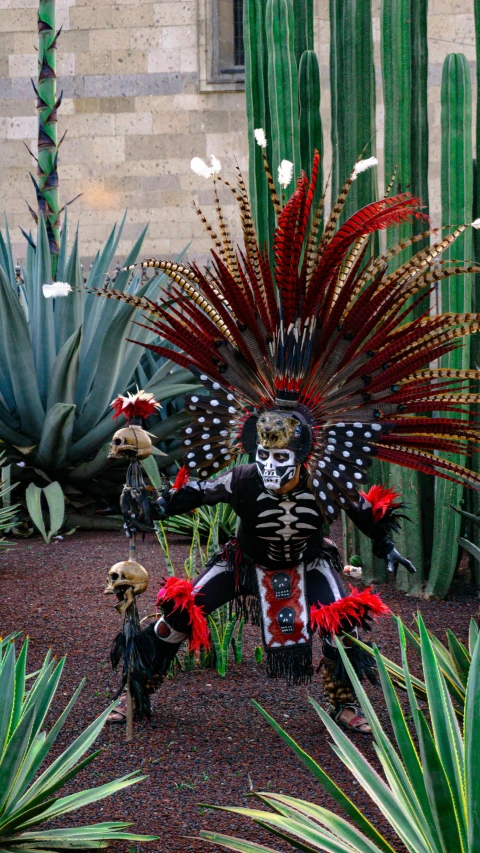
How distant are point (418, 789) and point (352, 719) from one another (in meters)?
1.39

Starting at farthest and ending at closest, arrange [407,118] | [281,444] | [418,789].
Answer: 1. [407,118]
2. [281,444]
3. [418,789]

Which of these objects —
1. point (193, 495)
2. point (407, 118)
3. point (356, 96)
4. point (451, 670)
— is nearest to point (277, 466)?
point (193, 495)

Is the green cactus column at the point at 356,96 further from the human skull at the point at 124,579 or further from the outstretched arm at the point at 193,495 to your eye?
the human skull at the point at 124,579

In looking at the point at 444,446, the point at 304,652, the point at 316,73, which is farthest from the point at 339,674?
the point at 316,73

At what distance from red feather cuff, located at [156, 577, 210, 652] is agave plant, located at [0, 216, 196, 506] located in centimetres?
269

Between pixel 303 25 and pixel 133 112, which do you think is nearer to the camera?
pixel 303 25

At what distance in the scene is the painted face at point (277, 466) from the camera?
9.89 feet

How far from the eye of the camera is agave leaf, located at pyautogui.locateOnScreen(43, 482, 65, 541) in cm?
572

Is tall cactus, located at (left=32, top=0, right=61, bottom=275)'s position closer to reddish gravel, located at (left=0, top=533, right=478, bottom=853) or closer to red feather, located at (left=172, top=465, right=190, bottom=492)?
reddish gravel, located at (left=0, top=533, right=478, bottom=853)

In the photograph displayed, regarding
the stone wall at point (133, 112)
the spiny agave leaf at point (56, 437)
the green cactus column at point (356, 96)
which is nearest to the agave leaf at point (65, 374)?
the spiny agave leaf at point (56, 437)

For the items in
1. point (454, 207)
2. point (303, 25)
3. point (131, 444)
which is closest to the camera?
point (131, 444)

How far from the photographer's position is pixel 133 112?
1192 cm

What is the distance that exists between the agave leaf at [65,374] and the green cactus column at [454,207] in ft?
7.51

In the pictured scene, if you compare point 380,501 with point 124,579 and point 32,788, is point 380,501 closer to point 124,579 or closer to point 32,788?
point 124,579
